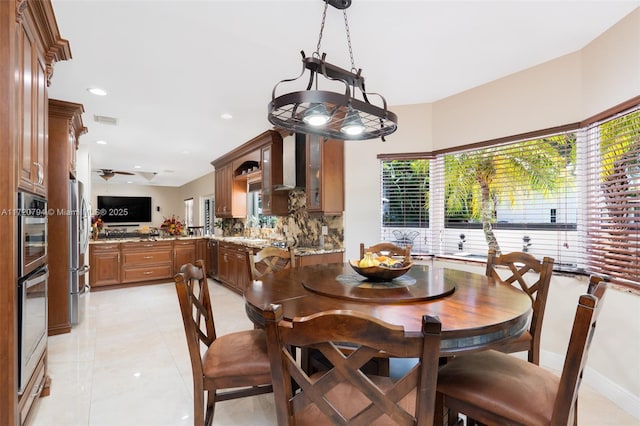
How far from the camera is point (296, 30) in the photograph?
2.24 m

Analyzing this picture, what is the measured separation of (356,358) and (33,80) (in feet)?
7.68

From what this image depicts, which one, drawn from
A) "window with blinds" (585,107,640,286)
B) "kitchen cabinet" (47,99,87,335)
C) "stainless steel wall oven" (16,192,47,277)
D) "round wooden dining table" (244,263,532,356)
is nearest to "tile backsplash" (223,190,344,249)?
"round wooden dining table" (244,263,532,356)

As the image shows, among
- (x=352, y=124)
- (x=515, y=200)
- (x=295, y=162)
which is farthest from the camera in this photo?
(x=295, y=162)

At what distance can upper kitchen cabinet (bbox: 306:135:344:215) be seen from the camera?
3787mm

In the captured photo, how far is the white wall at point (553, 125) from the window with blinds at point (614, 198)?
0.14m

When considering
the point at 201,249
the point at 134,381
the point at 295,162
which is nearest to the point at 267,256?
the point at 134,381

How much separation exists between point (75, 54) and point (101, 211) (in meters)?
10.6

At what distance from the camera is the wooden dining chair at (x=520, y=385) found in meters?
1.08

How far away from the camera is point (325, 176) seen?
3791mm

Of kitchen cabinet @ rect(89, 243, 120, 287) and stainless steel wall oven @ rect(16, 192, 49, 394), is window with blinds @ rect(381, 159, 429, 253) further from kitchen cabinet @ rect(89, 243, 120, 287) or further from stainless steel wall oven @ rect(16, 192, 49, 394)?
kitchen cabinet @ rect(89, 243, 120, 287)

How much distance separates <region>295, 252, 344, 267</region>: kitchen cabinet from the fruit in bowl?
5.58 feet

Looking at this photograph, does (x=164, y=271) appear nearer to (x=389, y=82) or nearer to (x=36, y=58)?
(x=36, y=58)

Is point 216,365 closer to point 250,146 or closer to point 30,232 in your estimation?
point 30,232

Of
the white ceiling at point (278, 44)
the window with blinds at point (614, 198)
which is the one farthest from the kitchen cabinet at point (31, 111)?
the window with blinds at point (614, 198)
